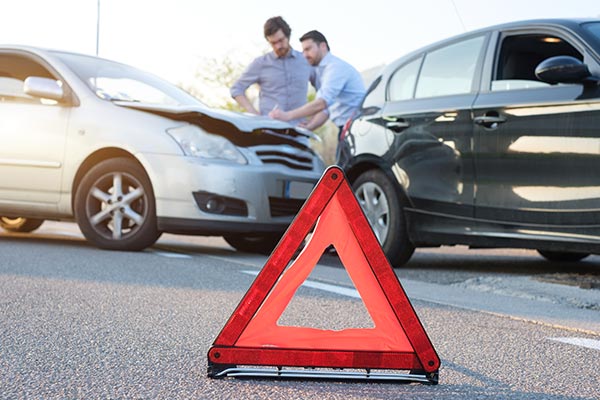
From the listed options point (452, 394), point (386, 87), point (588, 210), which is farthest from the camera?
point (386, 87)

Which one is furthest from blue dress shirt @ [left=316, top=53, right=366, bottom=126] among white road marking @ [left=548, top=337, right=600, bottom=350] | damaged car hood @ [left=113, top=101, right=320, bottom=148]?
white road marking @ [left=548, top=337, right=600, bottom=350]

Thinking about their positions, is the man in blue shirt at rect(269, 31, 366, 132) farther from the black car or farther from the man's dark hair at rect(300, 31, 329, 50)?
the black car

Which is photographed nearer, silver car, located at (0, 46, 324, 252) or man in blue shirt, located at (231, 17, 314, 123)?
silver car, located at (0, 46, 324, 252)

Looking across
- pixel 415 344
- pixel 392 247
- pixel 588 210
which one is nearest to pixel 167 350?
pixel 415 344

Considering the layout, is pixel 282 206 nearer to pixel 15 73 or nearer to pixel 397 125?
pixel 397 125

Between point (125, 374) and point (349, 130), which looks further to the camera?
point (349, 130)

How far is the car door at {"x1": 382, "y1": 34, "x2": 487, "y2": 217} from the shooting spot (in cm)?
700

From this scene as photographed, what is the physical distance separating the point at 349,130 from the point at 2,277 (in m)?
3.06

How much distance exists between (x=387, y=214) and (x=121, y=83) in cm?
290

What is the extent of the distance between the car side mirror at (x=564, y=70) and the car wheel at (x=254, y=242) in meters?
3.40

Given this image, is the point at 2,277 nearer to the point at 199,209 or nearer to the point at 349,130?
the point at 199,209

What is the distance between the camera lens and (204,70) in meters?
44.9

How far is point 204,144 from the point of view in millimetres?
8383

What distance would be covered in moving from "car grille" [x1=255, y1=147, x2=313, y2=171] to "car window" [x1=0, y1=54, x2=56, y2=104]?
2.09 meters
